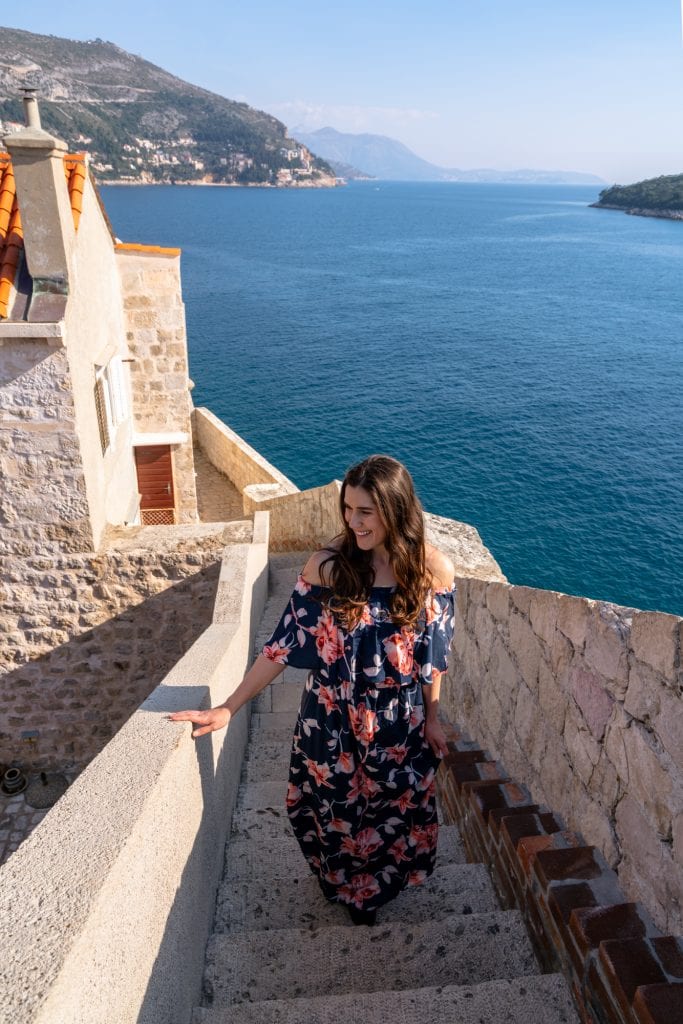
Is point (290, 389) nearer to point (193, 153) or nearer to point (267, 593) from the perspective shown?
point (267, 593)

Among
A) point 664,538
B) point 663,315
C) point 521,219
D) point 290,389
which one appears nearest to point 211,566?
point 664,538

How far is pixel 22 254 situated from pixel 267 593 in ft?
14.9

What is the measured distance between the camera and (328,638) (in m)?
2.88

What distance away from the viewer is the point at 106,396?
850 cm

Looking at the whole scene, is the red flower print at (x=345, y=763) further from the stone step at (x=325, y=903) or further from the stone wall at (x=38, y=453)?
the stone wall at (x=38, y=453)

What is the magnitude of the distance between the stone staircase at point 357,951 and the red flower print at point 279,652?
112 cm

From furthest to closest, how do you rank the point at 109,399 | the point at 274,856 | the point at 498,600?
1. the point at 109,399
2. the point at 498,600
3. the point at 274,856

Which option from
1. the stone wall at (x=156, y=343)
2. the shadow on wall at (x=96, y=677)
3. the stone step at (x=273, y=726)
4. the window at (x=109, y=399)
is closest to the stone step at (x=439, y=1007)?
the stone step at (x=273, y=726)

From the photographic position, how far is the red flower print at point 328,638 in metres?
2.86

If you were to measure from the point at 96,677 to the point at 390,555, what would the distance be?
6331 millimetres

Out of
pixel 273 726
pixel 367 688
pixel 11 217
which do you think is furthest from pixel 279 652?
pixel 11 217

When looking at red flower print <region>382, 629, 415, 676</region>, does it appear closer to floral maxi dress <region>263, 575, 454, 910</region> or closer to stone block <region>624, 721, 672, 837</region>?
floral maxi dress <region>263, 575, 454, 910</region>

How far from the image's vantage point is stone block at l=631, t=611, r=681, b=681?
2197mm

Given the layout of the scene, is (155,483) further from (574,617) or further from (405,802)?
(574,617)
